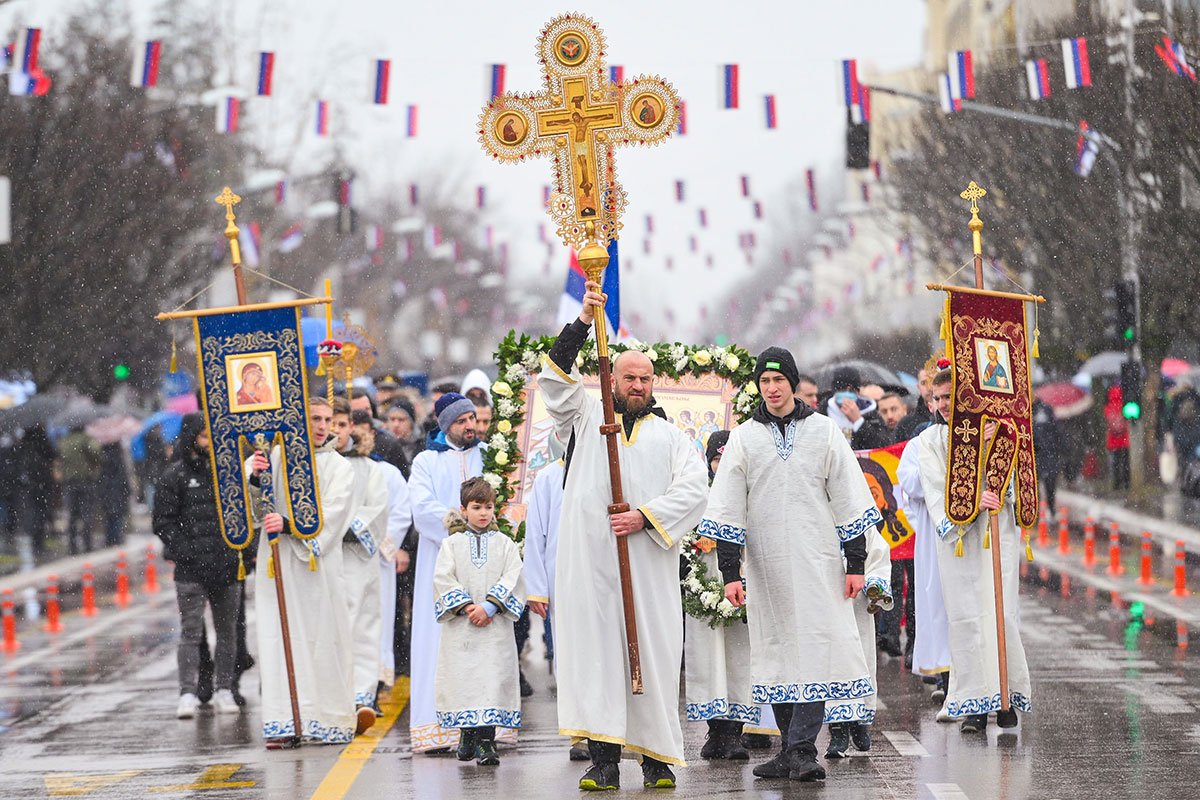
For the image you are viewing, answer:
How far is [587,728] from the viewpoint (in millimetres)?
10641

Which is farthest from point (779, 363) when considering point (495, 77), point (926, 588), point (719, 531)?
point (495, 77)

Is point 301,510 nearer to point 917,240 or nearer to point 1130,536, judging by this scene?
point 1130,536

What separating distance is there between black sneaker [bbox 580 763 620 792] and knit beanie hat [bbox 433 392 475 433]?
3.84 m

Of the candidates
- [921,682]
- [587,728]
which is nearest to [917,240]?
[921,682]

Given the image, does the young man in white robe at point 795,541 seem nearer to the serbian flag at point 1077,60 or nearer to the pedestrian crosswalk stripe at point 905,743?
the pedestrian crosswalk stripe at point 905,743

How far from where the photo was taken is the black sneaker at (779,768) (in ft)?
35.8

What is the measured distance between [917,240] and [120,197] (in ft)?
74.0

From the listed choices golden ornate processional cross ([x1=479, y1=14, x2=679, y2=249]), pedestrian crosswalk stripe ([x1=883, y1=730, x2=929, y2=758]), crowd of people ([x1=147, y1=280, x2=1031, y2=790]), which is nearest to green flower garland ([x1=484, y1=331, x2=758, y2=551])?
crowd of people ([x1=147, y1=280, x2=1031, y2=790])

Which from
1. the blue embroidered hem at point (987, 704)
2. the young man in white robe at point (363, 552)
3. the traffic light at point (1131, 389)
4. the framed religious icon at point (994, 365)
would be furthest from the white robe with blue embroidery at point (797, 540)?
the traffic light at point (1131, 389)

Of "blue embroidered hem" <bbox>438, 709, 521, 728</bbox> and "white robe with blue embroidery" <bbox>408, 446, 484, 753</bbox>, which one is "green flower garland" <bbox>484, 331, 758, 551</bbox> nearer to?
"white robe with blue embroidery" <bbox>408, 446, 484, 753</bbox>

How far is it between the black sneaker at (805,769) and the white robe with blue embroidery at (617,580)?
0.58 metres

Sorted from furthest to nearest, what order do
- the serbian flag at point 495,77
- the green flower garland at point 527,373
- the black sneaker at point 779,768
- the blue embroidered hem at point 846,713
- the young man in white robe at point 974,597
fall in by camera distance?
the serbian flag at point 495,77
the green flower garland at point 527,373
the young man in white robe at point 974,597
the blue embroidered hem at point 846,713
the black sneaker at point 779,768

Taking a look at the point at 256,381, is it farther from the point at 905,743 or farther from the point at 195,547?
the point at 905,743

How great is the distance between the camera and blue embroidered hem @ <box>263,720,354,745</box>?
1273 cm
